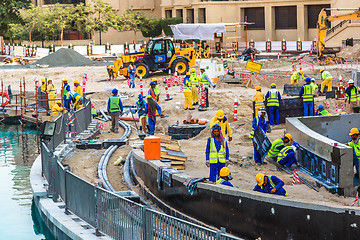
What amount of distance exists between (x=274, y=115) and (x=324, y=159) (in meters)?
8.22

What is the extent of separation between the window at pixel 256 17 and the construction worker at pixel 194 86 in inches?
1572

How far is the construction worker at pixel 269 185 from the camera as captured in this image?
45.9ft

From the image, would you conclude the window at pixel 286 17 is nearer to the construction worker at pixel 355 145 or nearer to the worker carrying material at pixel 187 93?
the worker carrying material at pixel 187 93

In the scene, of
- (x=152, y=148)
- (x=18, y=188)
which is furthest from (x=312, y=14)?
(x=152, y=148)

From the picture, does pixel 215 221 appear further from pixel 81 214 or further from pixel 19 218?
pixel 19 218

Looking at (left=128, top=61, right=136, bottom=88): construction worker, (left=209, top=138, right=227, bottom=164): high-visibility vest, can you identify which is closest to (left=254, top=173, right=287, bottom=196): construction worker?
(left=209, top=138, right=227, bottom=164): high-visibility vest

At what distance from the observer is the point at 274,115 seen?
2566 centimetres

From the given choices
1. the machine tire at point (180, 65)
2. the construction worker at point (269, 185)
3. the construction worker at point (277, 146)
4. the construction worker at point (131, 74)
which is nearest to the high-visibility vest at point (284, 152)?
the construction worker at point (277, 146)

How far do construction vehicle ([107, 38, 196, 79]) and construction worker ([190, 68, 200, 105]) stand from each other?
39.1ft

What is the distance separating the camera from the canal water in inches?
677

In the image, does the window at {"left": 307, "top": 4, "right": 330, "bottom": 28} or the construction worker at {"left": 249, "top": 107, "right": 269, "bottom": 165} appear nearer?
the construction worker at {"left": 249, "top": 107, "right": 269, "bottom": 165}

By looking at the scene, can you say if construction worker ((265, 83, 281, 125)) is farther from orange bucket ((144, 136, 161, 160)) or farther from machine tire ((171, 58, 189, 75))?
machine tire ((171, 58, 189, 75))

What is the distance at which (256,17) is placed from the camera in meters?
70.1

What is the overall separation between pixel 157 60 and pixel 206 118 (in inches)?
611
